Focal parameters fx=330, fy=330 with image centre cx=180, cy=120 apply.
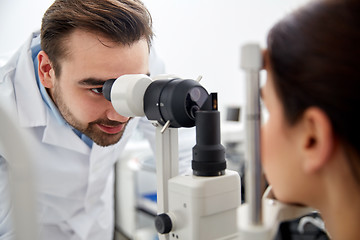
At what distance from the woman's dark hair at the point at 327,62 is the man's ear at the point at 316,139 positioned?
10mm

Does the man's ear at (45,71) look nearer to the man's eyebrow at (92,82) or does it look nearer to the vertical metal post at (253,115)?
the man's eyebrow at (92,82)

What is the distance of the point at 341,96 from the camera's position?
436 mm

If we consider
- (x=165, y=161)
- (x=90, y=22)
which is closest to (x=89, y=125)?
(x=90, y=22)

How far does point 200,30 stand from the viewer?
2.11m

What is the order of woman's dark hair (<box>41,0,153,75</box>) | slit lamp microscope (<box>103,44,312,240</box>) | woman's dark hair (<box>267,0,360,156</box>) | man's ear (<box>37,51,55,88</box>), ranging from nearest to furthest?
woman's dark hair (<box>267,0,360,156</box>)
slit lamp microscope (<box>103,44,312,240</box>)
woman's dark hair (<box>41,0,153,75</box>)
man's ear (<box>37,51,55,88</box>)

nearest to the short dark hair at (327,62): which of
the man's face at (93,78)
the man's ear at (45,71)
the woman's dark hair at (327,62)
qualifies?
the woman's dark hair at (327,62)

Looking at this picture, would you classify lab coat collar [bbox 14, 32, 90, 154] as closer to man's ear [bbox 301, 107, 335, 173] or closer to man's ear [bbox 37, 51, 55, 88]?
man's ear [bbox 37, 51, 55, 88]

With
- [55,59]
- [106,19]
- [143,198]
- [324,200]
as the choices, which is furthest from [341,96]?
[143,198]

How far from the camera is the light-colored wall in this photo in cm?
114

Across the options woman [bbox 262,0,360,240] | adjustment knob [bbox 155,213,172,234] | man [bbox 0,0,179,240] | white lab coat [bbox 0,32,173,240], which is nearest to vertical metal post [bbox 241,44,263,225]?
woman [bbox 262,0,360,240]

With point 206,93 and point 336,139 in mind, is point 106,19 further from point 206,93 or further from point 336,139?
point 336,139

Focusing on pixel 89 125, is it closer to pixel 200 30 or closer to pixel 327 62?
pixel 327 62

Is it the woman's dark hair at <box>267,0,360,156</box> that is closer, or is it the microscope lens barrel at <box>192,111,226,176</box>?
the woman's dark hair at <box>267,0,360,156</box>

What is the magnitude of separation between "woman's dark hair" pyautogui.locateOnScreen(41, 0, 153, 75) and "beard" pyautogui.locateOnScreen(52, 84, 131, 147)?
11 cm
